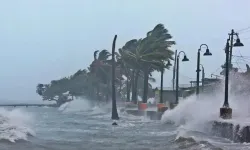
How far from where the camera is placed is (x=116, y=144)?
24391 millimetres

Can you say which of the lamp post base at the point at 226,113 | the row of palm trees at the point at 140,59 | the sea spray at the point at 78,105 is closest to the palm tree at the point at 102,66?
the row of palm trees at the point at 140,59

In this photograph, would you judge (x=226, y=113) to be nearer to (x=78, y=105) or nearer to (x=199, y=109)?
(x=199, y=109)

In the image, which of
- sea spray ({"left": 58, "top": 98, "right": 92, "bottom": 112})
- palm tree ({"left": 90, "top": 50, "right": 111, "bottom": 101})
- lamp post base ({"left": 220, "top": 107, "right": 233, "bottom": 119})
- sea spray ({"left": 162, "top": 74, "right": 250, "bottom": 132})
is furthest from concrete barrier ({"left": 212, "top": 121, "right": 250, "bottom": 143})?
sea spray ({"left": 58, "top": 98, "right": 92, "bottom": 112})

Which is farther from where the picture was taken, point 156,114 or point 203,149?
point 156,114

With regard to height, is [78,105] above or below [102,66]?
below

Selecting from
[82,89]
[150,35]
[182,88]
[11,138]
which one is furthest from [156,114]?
[82,89]

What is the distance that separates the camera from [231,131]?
25203mm

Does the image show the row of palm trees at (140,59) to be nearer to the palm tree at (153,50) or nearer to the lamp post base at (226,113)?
the palm tree at (153,50)

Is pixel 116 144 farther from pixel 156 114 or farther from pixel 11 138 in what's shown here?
pixel 156 114

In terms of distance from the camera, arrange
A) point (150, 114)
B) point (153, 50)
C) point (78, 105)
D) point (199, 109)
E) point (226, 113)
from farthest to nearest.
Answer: point (78, 105)
point (153, 50)
point (150, 114)
point (199, 109)
point (226, 113)

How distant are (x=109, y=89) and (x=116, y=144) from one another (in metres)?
81.3

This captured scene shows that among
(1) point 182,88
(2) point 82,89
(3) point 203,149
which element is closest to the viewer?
(3) point 203,149

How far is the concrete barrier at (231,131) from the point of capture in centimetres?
2252

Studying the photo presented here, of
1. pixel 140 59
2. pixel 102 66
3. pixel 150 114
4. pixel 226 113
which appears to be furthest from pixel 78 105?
pixel 226 113
